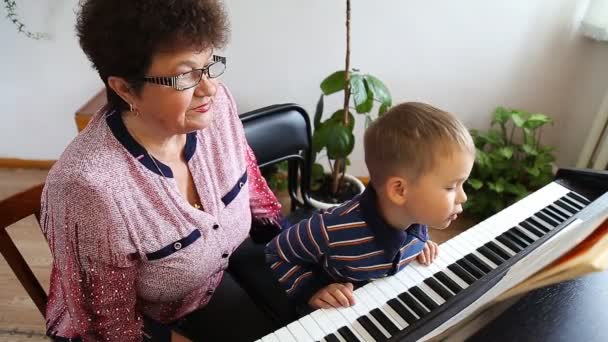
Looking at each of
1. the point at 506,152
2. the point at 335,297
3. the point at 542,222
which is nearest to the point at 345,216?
the point at 335,297

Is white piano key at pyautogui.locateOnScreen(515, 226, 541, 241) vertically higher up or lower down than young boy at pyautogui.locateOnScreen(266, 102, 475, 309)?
lower down

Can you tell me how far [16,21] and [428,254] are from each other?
2.26m

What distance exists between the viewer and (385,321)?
75 centimetres

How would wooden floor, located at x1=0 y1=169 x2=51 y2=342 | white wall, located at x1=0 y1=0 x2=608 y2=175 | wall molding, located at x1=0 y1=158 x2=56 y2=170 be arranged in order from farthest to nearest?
1. wall molding, located at x1=0 y1=158 x2=56 y2=170
2. white wall, located at x1=0 y1=0 x2=608 y2=175
3. wooden floor, located at x1=0 y1=169 x2=51 y2=342

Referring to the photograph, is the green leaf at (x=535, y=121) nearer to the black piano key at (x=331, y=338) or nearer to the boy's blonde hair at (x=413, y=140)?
the boy's blonde hair at (x=413, y=140)

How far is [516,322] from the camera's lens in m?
0.64

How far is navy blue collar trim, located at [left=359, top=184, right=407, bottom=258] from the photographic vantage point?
0.83 metres

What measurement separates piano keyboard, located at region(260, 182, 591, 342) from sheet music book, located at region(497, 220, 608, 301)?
255 mm

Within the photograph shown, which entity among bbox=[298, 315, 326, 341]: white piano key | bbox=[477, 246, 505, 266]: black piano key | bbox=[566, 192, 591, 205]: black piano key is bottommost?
bbox=[298, 315, 326, 341]: white piano key

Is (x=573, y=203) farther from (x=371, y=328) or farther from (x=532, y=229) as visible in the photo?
(x=371, y=328)

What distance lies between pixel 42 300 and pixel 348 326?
0.76 m

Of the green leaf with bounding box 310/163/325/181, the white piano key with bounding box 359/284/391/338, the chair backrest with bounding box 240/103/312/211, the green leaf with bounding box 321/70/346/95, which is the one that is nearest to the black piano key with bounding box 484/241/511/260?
the white piano key with bounding box 359/284/391/338

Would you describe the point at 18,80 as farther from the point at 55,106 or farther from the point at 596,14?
the point at 596,14

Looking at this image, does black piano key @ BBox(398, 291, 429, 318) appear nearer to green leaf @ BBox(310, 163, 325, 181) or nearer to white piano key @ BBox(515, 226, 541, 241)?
white piano key @ BBox(515, 226, 541, 241)
